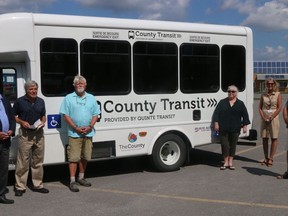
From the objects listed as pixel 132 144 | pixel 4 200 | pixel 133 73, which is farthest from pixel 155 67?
pixel 4 200

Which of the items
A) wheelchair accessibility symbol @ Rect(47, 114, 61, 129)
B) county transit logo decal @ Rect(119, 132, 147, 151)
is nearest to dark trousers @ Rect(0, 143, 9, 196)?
wheelchair accessibility symbol @ Rect(47, 114, 61, 129)

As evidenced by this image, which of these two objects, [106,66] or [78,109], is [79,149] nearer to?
[78,109]

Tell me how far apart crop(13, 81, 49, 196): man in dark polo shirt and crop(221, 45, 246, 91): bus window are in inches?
153

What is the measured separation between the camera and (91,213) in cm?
561

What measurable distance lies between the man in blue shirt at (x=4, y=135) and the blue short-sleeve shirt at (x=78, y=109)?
3.08 feet

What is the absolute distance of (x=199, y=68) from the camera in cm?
842

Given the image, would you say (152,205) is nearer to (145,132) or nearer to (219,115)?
(145,132)

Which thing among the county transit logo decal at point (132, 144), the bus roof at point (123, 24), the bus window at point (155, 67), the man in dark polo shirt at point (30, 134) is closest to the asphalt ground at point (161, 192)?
the man in dark polo shirt at point (30, 134)

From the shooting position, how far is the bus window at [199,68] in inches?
324

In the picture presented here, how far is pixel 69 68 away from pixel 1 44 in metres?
1.10

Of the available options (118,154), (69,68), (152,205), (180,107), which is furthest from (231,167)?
(69,68)

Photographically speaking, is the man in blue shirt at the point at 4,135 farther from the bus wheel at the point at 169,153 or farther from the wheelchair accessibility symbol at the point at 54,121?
the bus wheel at the point at 169,153

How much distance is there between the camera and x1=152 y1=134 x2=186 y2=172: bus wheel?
8039 millimetres

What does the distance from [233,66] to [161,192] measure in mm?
3424
